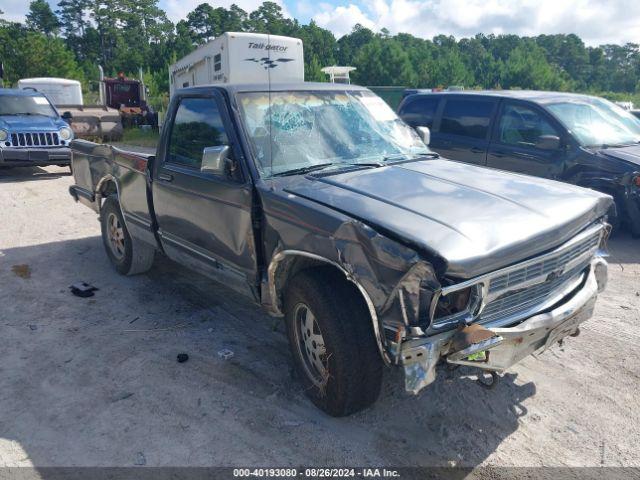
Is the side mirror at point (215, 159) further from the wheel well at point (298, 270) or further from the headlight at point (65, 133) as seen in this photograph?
the headlight at point (65, 133)

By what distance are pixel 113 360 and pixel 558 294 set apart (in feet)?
10.2

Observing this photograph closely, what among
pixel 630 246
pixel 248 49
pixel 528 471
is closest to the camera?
pixel 528 471

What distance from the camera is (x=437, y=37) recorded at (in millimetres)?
115000

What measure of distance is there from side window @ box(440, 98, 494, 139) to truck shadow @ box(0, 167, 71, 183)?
870 cm

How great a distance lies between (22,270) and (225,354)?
128 inches

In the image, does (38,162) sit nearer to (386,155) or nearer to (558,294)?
(386,155)

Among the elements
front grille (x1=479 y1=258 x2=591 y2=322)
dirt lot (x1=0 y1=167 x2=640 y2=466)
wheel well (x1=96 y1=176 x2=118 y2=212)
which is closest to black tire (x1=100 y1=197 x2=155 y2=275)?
wheel well (x1=96 y1=176 x2=118 y2=212)

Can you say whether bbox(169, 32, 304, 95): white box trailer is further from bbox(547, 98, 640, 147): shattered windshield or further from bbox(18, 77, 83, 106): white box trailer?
bbox(18, 77, 83, 106): white box trailer

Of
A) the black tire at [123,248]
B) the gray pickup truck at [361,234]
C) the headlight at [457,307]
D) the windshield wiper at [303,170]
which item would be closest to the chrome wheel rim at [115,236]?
the black tire at [123,248]

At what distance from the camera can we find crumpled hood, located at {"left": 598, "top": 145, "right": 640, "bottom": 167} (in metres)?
6.39

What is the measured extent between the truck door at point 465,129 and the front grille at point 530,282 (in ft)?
14.2

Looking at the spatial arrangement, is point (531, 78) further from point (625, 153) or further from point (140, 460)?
point (140, 460)

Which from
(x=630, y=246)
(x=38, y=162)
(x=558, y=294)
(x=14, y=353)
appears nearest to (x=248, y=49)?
(x=38, y=162)

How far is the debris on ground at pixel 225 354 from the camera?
4.01 meters
